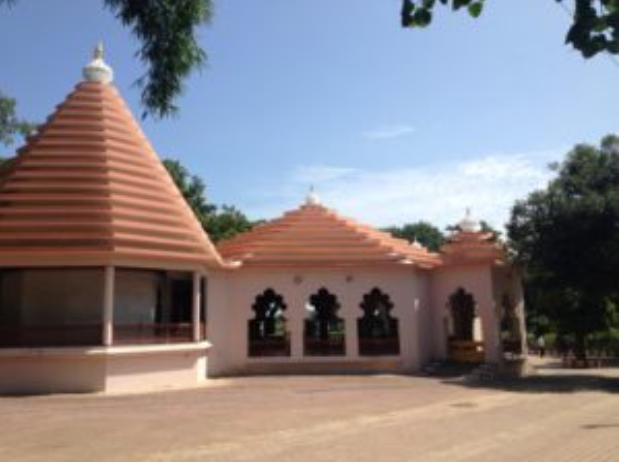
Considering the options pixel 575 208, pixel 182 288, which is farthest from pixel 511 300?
pixel 182 288

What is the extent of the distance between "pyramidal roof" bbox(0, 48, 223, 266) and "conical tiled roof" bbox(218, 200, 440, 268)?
3.26m

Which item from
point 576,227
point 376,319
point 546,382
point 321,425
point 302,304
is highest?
point 576,227

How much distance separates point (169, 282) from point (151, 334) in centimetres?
333

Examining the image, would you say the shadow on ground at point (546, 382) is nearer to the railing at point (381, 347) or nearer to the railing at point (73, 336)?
the railing at point (381, 347)

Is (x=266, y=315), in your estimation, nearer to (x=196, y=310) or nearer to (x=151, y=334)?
(x=196, y=310)

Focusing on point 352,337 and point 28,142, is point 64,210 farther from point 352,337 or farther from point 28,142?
point 352,337

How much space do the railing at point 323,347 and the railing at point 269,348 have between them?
61 centimetres

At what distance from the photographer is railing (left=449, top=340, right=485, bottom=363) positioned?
21266 mm

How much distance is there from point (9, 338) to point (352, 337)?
32.0 ft

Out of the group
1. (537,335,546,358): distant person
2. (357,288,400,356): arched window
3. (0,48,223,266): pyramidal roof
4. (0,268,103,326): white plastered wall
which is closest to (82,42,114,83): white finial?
(0,48,223,266): pyramidal roof

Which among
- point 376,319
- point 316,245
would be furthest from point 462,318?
point 316,245

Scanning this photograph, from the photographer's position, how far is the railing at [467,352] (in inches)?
837

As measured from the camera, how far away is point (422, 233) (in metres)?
69.5

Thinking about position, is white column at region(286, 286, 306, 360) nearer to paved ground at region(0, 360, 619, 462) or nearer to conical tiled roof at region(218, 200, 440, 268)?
conical tiled roof at region(218, 200, 440, 268)
